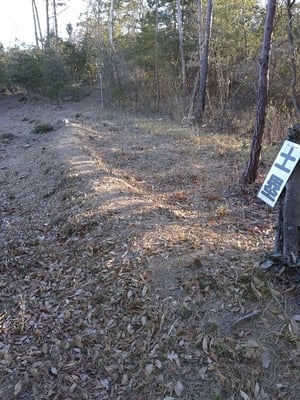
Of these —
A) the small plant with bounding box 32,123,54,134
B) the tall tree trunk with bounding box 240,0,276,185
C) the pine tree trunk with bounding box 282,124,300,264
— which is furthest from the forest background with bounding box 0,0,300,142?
the pine tree trunk with bounding box 282,124,300,264

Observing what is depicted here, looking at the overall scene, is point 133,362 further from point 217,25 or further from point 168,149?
point 217,25

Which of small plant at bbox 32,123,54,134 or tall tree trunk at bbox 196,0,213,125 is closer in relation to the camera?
tall tree trunk at bbox 196,0,213,125

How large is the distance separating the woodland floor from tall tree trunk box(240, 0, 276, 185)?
0.32m

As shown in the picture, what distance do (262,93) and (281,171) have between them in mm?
3030

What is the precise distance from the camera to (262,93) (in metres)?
A: 5.02

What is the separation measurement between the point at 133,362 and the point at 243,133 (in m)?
8.55

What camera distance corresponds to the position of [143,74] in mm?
16906

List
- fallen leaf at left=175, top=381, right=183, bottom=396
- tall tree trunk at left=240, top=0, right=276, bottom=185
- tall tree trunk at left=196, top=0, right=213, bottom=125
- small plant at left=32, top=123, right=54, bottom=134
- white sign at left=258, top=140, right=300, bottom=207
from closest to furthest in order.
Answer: fallen leaf at left=175, top=381, right=183, bottom=396 → white sign at left=258, top=140, right=300, bottom=207 → tall tree trunk at left=240, top=0, right=276, bottom=185 → tall tree trunk at left=196, top=0, right=213, bottom=125 → small plant at left=32, top=123, right=54, bottom=134

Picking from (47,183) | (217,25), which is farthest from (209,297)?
(217,25)

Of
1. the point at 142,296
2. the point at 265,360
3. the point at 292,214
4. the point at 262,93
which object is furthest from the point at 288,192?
the point at 262,93

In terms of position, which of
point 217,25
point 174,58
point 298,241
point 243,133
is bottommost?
point 243,133

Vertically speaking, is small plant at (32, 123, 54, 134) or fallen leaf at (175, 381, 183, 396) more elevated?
fallen leaf at (175, 381, 183, 396)

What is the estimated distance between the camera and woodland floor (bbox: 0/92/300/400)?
7.28ft

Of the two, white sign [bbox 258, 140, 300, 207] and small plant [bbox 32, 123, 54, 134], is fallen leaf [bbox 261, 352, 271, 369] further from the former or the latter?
small plant [bbox 32, 123, 54, 134]
